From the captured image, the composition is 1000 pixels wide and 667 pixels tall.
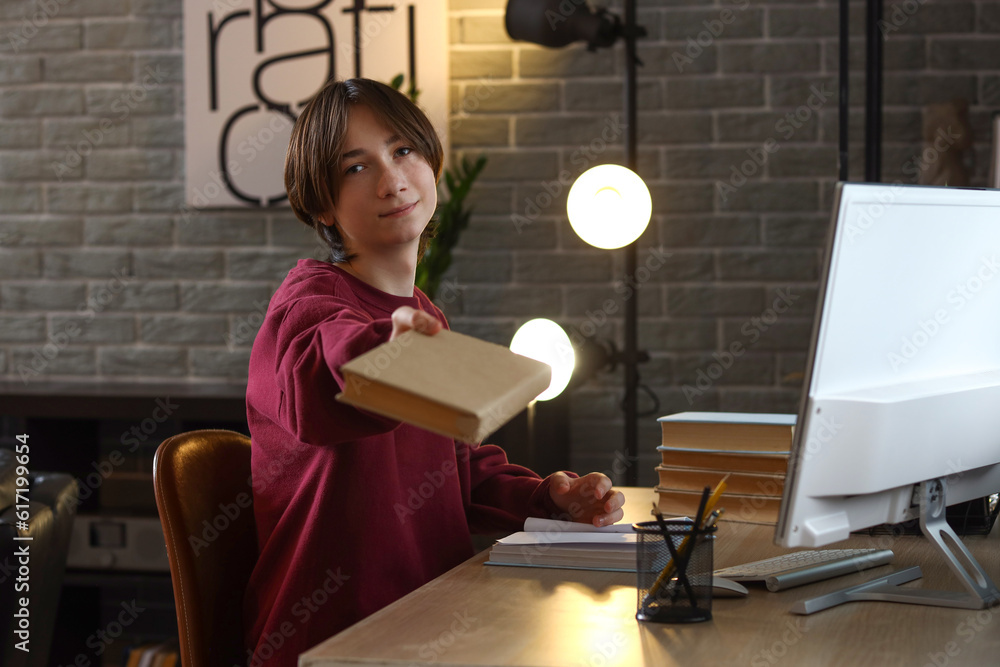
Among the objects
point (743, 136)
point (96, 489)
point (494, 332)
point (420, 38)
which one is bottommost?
point (96, 489)

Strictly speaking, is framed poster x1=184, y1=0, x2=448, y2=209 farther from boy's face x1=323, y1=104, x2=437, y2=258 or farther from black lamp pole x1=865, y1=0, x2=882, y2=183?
boy's face x1=323, y1=104, x2=437, y2=258

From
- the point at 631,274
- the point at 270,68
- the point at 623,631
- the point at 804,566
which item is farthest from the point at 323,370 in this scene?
the point at 270,68

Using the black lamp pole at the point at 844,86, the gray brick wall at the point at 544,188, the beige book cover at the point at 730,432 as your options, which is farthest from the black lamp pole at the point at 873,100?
the beige book cover at the point at 730,432

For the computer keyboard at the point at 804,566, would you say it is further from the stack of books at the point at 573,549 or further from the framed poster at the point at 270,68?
the framed poster at the point at 270,68

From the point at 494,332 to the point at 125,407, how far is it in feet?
3.11

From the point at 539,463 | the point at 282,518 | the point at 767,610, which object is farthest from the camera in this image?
the point at 539,463

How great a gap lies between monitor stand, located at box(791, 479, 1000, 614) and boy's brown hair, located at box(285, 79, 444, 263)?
2.27ft

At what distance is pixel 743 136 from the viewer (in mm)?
2531

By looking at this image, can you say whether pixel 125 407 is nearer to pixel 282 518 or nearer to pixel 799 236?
pixel 282 518

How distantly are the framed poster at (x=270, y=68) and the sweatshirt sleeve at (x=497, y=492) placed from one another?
1376 millimetres

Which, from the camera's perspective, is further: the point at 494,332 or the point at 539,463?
the point at 494,332

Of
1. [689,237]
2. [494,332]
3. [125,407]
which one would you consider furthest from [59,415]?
[689,237]

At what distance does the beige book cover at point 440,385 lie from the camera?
78 centimetres

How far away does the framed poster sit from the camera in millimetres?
2600
